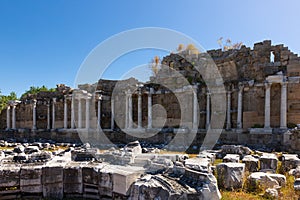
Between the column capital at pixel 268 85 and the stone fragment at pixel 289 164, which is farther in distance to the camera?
the column capital at pixel 268 85

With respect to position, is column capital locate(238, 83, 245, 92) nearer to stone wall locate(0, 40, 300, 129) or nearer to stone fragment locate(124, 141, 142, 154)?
stone wall locate(0, 40, 300, 129)

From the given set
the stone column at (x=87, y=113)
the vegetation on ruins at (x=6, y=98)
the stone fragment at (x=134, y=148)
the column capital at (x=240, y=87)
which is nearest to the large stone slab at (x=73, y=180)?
the stone fragment at (x=134, y=148)

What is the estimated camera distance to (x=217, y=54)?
19812 millimetres

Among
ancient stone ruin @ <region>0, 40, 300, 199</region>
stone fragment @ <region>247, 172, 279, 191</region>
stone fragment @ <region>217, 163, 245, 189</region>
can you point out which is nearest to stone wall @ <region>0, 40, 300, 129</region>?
ancient stone ruin @ <region>0, 40, 300, 199</region>

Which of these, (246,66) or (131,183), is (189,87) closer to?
(246,66)

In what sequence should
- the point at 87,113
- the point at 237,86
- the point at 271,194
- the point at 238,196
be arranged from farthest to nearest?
the point at 87,113, the point at 237,86, the point at 238,196, the point at 271,194

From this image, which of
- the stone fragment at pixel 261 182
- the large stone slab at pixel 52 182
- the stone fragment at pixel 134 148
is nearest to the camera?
the large stone slab at pixel 52 182

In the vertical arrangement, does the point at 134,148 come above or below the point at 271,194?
above

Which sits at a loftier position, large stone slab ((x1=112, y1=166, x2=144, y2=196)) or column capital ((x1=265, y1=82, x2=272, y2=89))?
column capital ((x1=265, y1=82, x2=272, y2=89))

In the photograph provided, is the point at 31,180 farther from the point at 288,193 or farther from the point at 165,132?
the point at 165,132

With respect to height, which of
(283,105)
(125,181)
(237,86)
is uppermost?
(237,86)

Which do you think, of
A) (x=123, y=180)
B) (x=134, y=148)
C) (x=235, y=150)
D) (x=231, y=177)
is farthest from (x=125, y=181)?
(x=235, y=150)

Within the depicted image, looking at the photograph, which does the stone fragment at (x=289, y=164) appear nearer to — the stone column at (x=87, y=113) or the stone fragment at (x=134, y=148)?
the stone fragment at (x=134, y=148)

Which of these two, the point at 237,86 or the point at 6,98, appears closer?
the point at 237,86
